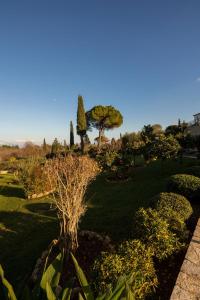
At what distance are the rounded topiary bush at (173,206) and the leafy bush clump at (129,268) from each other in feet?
6.00

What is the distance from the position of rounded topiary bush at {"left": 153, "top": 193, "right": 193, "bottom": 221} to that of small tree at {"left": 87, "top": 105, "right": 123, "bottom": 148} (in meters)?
29.2

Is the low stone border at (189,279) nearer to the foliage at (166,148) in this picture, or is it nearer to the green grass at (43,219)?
the green grass at (43,219)

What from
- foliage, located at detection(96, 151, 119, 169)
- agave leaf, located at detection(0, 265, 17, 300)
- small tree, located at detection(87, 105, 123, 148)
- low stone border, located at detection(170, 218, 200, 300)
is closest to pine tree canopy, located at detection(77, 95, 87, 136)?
small tree, located at detection(87, 105, 123, 148)

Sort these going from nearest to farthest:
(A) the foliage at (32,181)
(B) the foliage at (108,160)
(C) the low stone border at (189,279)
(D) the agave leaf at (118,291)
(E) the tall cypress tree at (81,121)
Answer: (D) the agave leaf at (118,291) < (C) the low stone border at (189,279) < (A) the foliage at (32,181) < (B) the foliage at (108,160) < (E) the tall cypress tree at (81,121)

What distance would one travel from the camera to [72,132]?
49656mm

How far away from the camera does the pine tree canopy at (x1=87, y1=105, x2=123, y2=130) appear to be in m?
36.9

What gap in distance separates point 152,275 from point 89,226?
4182 mm

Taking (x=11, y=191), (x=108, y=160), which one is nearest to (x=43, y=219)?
(x=11, y=191)

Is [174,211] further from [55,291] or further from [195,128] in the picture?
[195,128]

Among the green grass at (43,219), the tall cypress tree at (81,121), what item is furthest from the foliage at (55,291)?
the tall cypress tree at (81,121)

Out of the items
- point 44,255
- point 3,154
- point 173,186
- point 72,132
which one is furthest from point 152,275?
point 72,132

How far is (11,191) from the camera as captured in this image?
1662cm

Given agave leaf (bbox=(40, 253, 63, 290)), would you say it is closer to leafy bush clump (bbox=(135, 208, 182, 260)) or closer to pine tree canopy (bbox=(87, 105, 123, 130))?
leafy bush clump (bbox=(135, 208, 182, 260))

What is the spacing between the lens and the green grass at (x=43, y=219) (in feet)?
21.9
